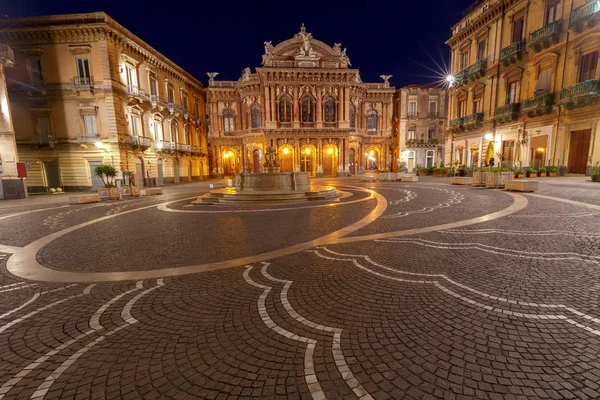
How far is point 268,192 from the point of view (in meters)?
13.2

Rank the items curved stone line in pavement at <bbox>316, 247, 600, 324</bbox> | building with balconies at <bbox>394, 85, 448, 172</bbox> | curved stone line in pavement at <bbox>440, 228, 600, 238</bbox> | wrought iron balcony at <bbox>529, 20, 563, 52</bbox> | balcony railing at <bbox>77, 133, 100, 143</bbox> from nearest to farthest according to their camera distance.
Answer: curved stone line in pavement at <bbox>316, 247, 600, 324</bbox> < curved stone line in pavement at <bbox>440, 228, 600, 238</bbox> < wrought iron balcony at <bbox>529, 20, 563, 52</bbox> < balcony railing at <bbox>77, 133, 100, 143</bbox> < building with balconies at <bbox>394, 85, 448, 172</bbox>

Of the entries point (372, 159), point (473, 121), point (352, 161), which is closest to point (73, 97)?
point (352, 161)

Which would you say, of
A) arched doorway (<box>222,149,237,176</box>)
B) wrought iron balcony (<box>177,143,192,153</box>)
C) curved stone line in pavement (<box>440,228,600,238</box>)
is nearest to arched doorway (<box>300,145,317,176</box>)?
arched doorway (<box>222,149,237,176</box>)

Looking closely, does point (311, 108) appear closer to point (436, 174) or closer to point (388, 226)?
point (436, 174)

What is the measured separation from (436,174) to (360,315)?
31145 mm

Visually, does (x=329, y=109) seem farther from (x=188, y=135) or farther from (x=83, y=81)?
(x=83, y=81)

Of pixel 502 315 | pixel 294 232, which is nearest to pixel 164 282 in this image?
pixel 294 232

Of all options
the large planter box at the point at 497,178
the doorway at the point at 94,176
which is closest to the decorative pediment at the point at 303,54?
the doorway at the point at 94,176

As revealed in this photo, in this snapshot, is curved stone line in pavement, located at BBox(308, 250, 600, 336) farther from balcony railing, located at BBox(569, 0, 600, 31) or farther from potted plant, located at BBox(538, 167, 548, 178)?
A: balcony railing, located at BBox(569, 0, 600, 31)

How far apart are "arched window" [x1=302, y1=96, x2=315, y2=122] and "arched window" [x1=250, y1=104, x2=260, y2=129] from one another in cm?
668

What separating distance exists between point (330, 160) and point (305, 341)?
1435 inches

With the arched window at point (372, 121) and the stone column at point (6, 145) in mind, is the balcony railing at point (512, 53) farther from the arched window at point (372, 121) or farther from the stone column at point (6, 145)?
the stone column at point (6, 145)

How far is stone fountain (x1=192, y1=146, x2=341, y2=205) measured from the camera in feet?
41.7

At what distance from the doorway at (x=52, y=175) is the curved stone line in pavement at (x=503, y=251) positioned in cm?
2888
